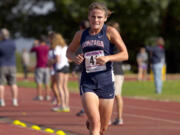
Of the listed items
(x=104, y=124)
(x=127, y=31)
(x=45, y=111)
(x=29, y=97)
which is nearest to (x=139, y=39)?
(x=127, y=31)

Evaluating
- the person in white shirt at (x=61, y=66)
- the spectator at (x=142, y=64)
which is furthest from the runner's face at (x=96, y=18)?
the spectator at (x=142, y=64)

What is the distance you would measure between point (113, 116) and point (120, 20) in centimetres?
3153

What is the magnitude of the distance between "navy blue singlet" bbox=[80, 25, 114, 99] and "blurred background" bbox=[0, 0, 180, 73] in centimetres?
3484

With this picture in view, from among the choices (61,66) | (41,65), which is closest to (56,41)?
(61,66)

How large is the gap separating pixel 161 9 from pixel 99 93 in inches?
1419

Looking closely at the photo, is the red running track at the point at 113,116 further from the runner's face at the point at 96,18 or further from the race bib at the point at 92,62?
the runner's face at the point at 96,18

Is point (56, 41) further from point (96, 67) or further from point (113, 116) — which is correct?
point (96, 67)

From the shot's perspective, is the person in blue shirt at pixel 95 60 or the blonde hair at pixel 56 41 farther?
the blonde hair at pixel 56 41

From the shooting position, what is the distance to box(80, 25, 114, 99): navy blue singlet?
7.09 meters

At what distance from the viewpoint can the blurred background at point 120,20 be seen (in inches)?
1668

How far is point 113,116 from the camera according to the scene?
13227 millimetres

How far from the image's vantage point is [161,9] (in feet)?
139

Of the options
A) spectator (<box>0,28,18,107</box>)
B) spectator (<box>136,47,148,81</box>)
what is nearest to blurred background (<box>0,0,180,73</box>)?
spectator (<box>136,47,148,81</box>)

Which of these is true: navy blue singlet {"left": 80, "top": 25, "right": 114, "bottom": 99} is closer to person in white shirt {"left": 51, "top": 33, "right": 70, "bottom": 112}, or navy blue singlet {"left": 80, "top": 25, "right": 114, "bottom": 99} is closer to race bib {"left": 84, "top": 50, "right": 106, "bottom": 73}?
race bib {"left": 84, "top": 50, "right": 106, "bottom": 73}
